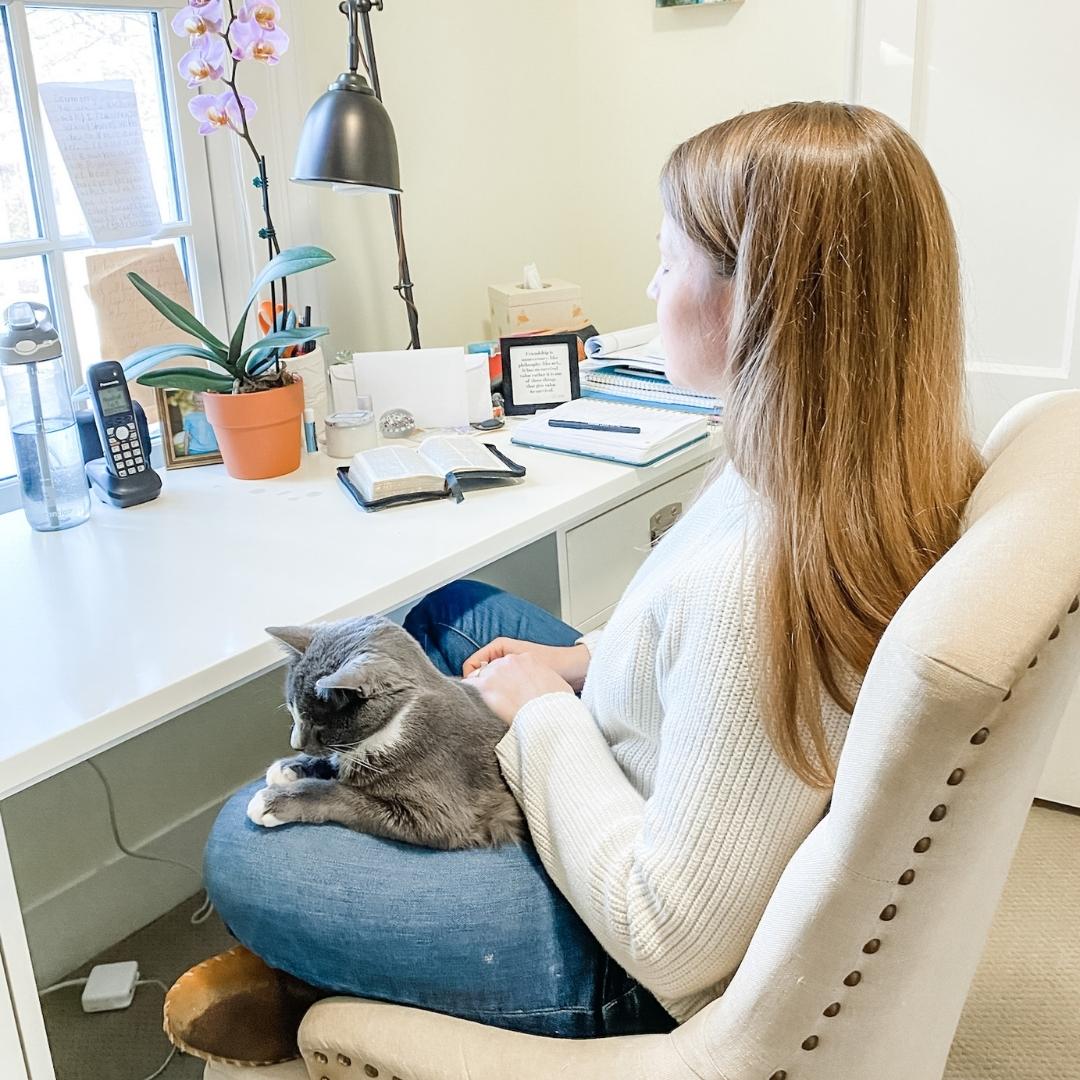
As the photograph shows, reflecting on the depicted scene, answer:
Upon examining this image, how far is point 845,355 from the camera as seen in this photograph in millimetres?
874

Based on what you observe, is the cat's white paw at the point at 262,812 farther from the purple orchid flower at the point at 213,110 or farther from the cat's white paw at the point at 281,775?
the purple orchid flower at the point at 213,110

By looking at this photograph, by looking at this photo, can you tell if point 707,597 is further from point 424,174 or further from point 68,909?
point 424,174

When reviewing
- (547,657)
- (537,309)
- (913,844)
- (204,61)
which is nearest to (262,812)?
(547,657)

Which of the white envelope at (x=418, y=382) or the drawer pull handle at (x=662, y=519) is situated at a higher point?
the white envelope at (x=418, y=382)

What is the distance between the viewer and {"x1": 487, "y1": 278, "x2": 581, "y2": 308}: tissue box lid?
2230 millimetres

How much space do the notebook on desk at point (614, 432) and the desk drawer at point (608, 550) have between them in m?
0.08

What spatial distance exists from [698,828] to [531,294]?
157 centimetres

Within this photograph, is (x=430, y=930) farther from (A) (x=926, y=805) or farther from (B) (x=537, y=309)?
(B) (x=537, y=309)

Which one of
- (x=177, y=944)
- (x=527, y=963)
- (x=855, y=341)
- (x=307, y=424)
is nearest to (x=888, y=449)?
(x=855, y=341)

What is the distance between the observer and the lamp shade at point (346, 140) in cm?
166

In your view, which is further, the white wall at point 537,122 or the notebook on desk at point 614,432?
the white wall at point 537,122

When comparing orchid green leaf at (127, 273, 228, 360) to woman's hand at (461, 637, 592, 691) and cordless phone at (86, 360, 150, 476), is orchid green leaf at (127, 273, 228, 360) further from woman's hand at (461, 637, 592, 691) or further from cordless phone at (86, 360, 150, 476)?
woman's hand at (461, 637, 592, 691)

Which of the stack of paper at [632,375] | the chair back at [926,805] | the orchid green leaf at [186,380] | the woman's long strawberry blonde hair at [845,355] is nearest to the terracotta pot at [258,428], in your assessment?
the orchid green leaf at [186,380]

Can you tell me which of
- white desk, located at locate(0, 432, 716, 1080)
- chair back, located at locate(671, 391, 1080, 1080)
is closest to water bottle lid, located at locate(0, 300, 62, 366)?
white desk, located at locate(0, 432, 716, 1080)
